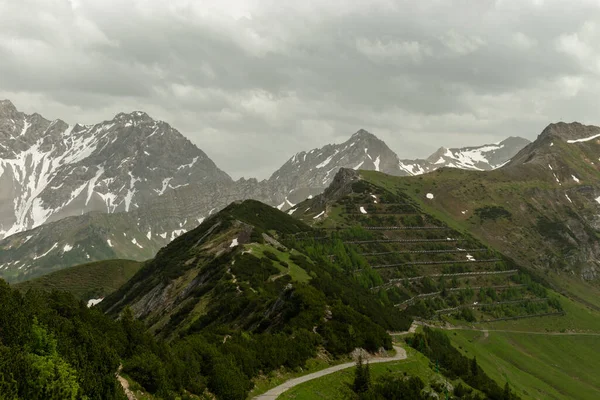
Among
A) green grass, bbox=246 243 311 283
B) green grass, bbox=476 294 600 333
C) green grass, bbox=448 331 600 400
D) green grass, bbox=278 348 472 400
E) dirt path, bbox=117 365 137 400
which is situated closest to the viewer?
dirt path, bbox=117 365 137 400

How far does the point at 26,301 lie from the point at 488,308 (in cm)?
17301

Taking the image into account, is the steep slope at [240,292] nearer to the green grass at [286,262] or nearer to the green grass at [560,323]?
the green grass at [286,262]

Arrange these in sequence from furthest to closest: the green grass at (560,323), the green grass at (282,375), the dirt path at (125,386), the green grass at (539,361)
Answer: the green grass at (560,323) → the green grass at (539,361) → the green grass at (282,375) → the dirt path at (125,386)

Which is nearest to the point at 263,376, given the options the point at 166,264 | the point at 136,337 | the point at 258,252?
the point at 136,337

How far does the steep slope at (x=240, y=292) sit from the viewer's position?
69625mm

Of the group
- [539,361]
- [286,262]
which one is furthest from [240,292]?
[539,361]

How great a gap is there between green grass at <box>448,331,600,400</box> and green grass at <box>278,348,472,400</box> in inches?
2217

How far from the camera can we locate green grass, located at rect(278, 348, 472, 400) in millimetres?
42812

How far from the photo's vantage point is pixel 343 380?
1893 inches

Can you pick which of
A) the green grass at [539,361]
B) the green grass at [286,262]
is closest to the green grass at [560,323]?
the green grass at [539,361]

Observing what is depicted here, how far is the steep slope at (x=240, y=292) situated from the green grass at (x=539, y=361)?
27724 millimetres

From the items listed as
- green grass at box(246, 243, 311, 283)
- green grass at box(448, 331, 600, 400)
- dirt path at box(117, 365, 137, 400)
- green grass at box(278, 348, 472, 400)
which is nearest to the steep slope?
green grass at box(246, 243, 311, 283)

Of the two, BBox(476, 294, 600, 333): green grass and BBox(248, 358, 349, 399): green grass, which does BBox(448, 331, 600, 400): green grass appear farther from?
BBox(248, 358, 349, 399): green grass

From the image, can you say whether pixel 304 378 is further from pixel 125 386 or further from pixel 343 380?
pixel 125 386
